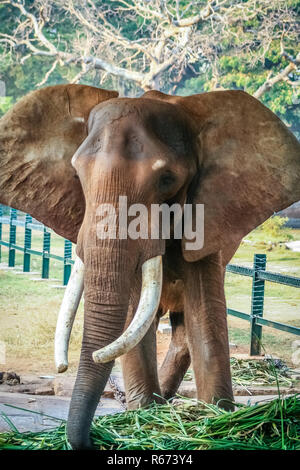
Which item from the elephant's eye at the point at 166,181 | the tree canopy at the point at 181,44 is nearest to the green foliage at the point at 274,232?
the tree canopy at the point at 181,44

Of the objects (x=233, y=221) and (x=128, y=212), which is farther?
A: (x=233, y=221)

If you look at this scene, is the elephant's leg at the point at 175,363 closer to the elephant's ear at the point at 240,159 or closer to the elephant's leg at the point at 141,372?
the elephant's leg at the point at 141,372

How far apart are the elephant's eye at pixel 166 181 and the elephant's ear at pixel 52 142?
77cm

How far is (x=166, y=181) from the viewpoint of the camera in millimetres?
4020

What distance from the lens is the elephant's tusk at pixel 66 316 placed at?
3.55 m

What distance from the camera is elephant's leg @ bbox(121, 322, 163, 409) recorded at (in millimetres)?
4602

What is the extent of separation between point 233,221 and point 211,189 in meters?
0.25

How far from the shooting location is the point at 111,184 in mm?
3742

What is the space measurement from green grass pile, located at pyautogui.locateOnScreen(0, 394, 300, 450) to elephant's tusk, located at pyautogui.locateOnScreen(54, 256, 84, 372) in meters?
0.38

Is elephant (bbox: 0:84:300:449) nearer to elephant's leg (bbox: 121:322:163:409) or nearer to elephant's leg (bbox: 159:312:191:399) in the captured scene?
elephant's leg (bbox: 121:322:163:409)

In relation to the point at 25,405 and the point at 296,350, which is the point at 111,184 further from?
the point at 296,350

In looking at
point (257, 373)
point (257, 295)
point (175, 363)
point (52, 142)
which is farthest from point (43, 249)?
point (52, 142)

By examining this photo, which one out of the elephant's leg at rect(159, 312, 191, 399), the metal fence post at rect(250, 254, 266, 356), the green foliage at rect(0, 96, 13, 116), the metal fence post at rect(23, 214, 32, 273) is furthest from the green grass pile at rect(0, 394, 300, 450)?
the green foliage at rect(0, 96, 13, 116)
